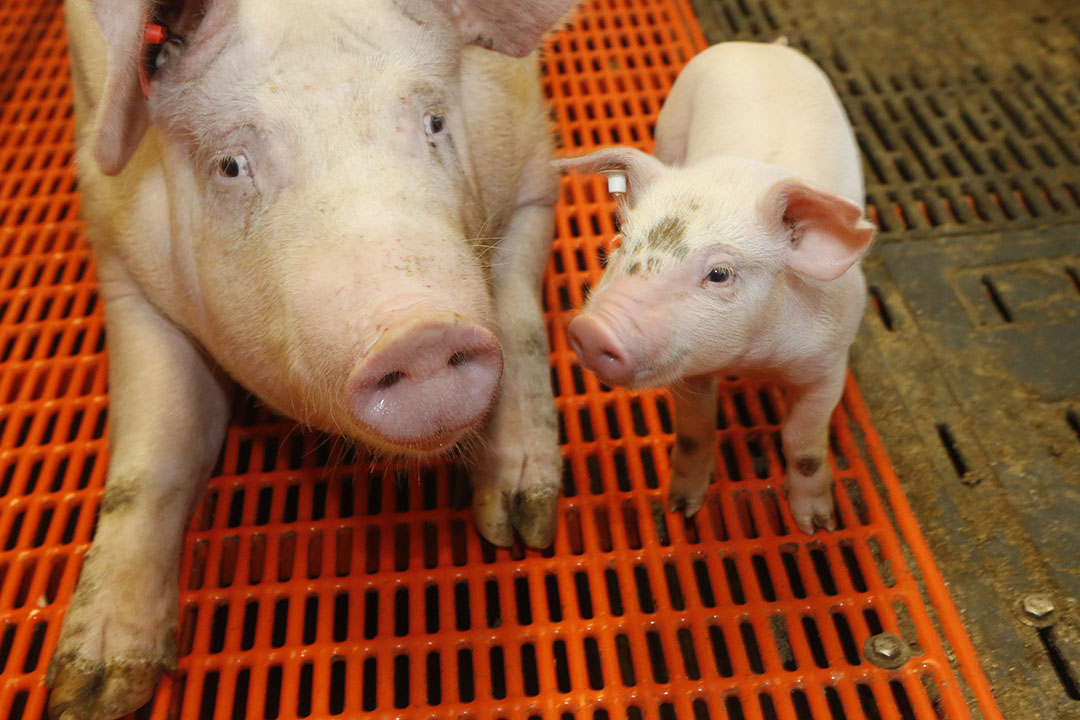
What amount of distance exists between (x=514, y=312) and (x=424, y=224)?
0.66m

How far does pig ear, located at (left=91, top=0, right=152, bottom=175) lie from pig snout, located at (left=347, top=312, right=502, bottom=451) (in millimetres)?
645

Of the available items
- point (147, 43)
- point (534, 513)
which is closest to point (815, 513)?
point (534, 513)

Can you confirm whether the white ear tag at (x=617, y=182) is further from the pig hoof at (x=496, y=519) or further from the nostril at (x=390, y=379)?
the pig hoof at (x=496, y=519)

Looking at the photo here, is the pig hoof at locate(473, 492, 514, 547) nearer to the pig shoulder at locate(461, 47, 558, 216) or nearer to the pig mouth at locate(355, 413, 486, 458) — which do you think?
the pig mouth at locate(355, 413, 486, 458)

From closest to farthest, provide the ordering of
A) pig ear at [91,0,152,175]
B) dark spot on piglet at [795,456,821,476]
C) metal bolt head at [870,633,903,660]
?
pig ear at [91,0,152,175] → metal bolt head at [870,633,903,660] → dark spot on piglet at [795,456,821,476]

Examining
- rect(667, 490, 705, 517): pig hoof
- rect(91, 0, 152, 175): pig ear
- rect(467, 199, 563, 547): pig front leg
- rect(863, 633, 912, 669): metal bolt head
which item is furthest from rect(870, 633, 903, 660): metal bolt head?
rect(91, 0, 152, 175): pig ear

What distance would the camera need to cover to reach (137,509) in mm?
1802

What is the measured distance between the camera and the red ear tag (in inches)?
57.4

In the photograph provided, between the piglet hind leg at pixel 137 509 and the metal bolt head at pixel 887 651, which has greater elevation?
the piglet hind leg at pixel 137 509

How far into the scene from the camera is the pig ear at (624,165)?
157 centimetres

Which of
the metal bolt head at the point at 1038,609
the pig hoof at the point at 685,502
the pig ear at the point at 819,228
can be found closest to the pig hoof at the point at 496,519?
the pig hoof at the point at 685,502

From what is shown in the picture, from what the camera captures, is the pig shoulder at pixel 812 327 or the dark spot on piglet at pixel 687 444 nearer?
the pig shoulder at pixel 812 327

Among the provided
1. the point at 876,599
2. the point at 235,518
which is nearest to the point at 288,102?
the point at 235,518

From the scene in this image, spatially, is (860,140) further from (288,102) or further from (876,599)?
(288,102)
